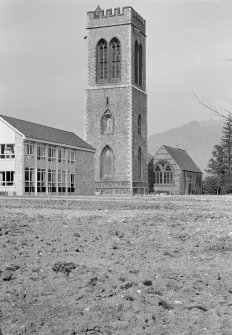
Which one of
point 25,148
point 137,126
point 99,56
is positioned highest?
point 99,56

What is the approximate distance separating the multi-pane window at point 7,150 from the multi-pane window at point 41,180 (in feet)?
12.6

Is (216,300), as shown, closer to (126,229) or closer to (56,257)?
(56,257)

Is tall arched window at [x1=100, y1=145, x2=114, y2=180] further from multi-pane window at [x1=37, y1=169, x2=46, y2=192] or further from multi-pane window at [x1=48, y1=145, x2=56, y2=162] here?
multi-pane window at [x1=37, y1=169, x2=46, y2=192]

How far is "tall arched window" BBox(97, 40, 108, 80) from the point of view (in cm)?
7412

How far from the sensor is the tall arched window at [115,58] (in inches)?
2893

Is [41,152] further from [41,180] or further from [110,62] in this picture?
[110,62]

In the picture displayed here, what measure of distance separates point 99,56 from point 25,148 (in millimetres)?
28606

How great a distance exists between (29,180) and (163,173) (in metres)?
41.2

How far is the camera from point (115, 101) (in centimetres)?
7250

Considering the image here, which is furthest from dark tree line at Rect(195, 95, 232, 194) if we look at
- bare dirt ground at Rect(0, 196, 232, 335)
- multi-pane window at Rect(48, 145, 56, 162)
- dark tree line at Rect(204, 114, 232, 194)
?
bare dirt ground at Rect(0, 196, 232, 335)

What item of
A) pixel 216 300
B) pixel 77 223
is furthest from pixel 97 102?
pixel 216 300

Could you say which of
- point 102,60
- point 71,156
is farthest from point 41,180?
point 102,60

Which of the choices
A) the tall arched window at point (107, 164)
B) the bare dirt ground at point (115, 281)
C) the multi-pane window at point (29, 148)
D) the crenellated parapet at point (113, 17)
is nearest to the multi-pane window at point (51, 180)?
the multi-pane window at point (29, 148)

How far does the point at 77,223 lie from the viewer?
13.6m
